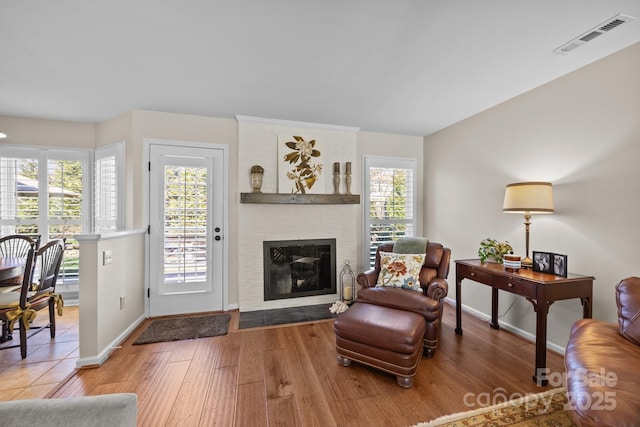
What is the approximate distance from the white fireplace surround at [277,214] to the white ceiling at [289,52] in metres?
0.45

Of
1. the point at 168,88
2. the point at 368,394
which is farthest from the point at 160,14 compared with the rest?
the point at 368,394

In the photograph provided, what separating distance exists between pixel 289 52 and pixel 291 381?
253 centimetres

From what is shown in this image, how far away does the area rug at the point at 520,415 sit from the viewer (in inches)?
64.4

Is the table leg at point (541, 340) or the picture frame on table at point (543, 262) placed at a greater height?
the picture frame on table at point (543, 262)

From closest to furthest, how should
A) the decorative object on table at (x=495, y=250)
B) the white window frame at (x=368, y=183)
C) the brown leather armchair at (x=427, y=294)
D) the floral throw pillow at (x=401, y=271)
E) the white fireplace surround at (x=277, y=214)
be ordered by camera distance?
1. the brown leather armchair at (x=427, y=294)
2. the decorative object on table at (x=495, y=250)
3. the floral throw pillow at (x=401, y=271)
4. the white fireplace surround at (x=277, y=214)
5. the white window frame at (x=368, y=183)

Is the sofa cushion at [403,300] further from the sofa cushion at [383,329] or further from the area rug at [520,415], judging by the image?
the area rug at [520,415]

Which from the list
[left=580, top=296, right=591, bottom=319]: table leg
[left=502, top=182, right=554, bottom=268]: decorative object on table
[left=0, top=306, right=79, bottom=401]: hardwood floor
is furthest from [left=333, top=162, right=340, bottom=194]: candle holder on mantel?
[left=0, top=306, right=79, bottom=401]: hardwood floor

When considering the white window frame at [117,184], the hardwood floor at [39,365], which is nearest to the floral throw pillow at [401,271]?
the hardwood floor at [39,365]

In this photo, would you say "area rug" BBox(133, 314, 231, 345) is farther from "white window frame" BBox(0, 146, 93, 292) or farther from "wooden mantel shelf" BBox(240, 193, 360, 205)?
"white window frame" BBox(0, 146, 93, 292)

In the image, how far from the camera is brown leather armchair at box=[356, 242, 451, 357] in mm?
2393

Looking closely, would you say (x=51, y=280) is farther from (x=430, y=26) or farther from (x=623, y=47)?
(x=623, y=47)

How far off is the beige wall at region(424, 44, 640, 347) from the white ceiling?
7.8 inches

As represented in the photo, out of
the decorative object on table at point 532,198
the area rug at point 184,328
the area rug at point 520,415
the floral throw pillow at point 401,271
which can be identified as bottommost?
the area rug at point 520,415

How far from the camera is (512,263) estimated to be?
2441 millimetres
